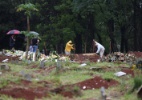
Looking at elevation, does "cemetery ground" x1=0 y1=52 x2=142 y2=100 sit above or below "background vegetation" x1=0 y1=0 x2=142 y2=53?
below

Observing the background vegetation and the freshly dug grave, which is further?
the background vegetation

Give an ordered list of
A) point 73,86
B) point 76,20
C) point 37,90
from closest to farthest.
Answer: point 37,90 → point 73,86 → point 76,20

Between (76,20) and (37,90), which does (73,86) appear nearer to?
(37,90)

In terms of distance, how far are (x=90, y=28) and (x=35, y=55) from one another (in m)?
19.9

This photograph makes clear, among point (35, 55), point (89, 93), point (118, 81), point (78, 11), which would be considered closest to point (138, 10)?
point (78, 11)

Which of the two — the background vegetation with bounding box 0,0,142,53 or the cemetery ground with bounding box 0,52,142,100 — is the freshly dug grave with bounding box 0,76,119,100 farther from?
the background vegetation with bounding box 0,0,142,53

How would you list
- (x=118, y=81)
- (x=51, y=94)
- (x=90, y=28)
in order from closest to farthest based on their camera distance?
(x=51, y=94) < (x=118, y=81) < (x=90, y=28)

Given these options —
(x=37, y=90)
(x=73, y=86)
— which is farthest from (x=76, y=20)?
(x=37, y=90)

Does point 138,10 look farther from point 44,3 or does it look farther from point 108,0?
point 44,3

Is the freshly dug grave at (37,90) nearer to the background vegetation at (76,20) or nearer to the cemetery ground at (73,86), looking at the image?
the cemetery ground at (73,86)

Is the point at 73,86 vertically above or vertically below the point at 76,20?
below

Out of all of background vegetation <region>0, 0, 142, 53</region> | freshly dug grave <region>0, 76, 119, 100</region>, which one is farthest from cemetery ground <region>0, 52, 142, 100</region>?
background vegetation <region>0, 0, 142, 53</region>

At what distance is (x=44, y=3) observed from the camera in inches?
1697

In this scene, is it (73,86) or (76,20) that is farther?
(76,20)
